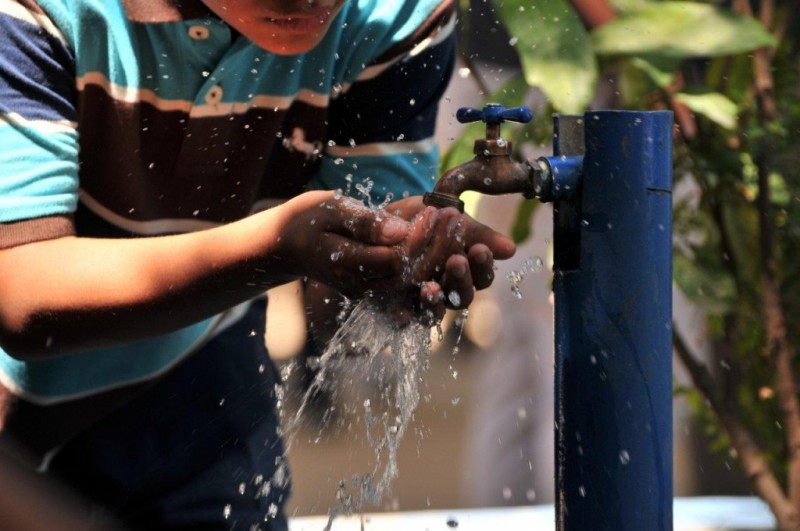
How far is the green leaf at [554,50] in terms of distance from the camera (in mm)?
2279

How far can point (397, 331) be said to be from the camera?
1362mm

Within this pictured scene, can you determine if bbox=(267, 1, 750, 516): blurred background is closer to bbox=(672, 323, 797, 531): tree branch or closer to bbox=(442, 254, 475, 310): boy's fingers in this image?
bbox=(672, 323, 797, 531): tree branch

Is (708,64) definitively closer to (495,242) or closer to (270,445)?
(270,445)

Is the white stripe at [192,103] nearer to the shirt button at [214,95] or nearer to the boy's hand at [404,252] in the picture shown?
the shirt button at [214,95]

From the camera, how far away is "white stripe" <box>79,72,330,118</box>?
1.59m

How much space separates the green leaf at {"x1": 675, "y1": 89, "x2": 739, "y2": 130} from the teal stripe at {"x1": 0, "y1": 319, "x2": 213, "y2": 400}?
4.56 feet

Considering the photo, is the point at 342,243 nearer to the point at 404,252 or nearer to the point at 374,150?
the point at 404,252

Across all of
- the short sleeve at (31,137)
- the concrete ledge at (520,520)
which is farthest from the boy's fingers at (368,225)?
the concrete ledge at (520,520)

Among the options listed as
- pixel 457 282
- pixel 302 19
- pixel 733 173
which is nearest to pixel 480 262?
pixel 457 282

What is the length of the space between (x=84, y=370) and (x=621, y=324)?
844 millimetres

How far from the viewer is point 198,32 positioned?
5.40 feet

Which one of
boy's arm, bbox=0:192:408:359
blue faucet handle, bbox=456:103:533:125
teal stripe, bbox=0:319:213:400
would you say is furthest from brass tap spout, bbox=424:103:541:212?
teal stripe, bbox=0:319:213:400

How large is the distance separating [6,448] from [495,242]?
785 mm

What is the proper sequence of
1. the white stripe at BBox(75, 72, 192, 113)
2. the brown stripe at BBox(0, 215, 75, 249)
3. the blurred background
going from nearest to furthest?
the brown stripe at BBox(0, 215, 75, 249), the white stripe at BBox(75, 72, 192, 113), the blurred background
